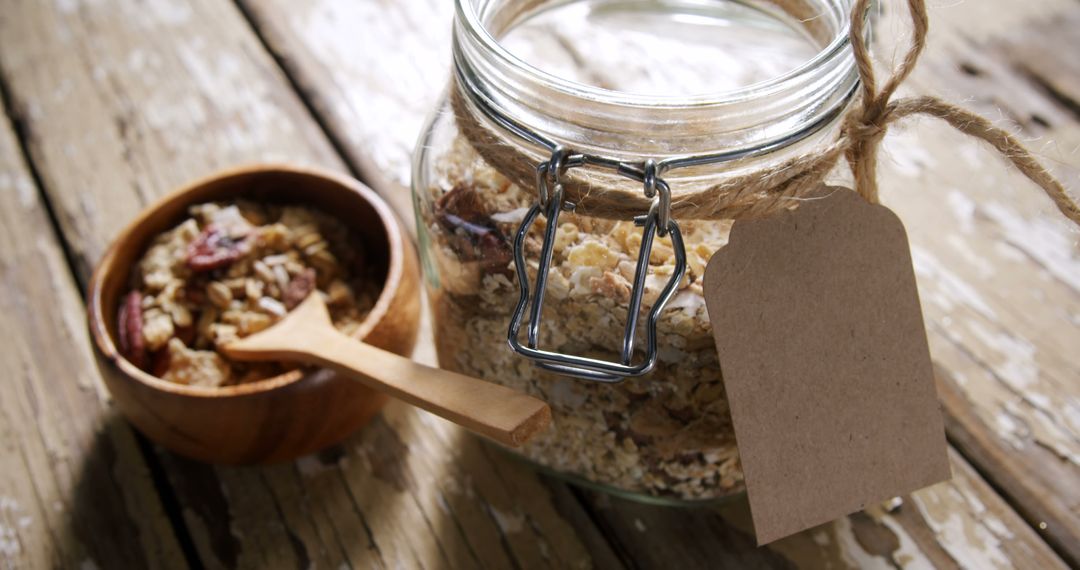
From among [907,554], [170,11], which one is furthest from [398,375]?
[170,11]

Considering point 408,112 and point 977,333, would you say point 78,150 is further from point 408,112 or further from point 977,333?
point 977,333

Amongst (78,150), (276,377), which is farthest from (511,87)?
(78,150)

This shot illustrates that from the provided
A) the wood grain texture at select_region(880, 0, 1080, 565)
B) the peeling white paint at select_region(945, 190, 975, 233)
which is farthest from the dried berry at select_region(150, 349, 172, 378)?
the peeling white paint at select_region(945, 190, 975, 233)

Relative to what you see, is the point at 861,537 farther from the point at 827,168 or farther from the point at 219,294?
the point at 219,294

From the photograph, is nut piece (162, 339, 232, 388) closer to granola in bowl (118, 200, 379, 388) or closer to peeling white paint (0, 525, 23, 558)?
granola in bowl (118, 200, 379, 388)

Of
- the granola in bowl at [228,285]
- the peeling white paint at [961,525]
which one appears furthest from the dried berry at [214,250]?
the peeling white paint at [961,525]
